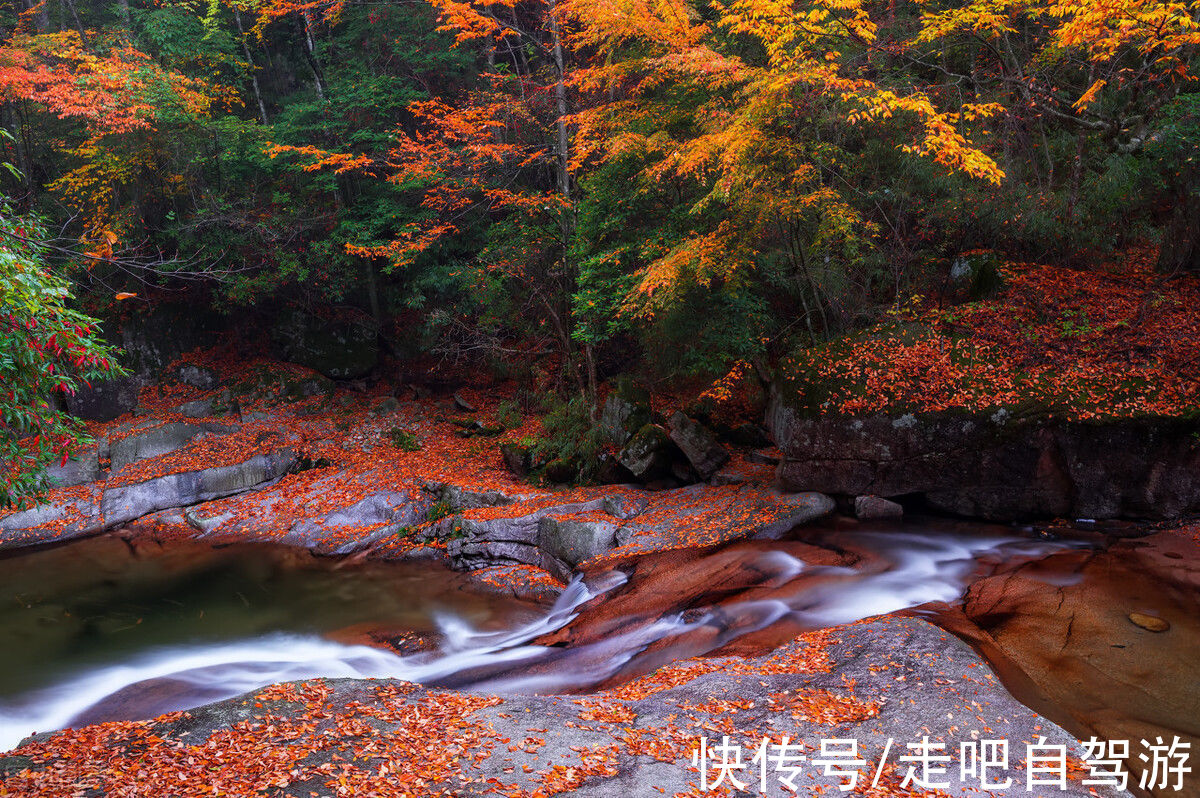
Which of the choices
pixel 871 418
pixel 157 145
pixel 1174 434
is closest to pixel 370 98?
pixel 157 145

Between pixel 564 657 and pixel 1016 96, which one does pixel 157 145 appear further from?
pixel 1016 96

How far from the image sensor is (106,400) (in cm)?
1677

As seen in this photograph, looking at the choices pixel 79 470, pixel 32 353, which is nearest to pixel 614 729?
pixel 32 353

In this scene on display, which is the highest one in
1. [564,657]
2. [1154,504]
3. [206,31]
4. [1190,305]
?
[206,31]

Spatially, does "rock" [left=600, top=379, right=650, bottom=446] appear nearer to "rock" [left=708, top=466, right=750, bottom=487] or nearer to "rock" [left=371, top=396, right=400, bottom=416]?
"rock" [left=708, top=466, right=750, bottom=487]

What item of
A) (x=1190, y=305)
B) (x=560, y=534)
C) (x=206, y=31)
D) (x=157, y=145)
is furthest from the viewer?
(x=206, y=31)

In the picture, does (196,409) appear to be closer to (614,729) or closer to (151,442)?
(151,442)

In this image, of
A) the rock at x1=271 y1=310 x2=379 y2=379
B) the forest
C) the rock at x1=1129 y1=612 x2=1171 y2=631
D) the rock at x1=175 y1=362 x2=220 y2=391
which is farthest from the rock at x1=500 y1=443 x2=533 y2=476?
the rock at x1=1129 y1=612 x2=1171 y2=631

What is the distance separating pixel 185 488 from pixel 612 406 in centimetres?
979

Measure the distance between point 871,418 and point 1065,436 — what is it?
8.73ft

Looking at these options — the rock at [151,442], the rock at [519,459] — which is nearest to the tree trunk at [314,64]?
the rock at [151,442]

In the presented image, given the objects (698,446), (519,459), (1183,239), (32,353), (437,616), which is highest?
(32,353)

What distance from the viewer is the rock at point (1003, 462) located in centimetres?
900

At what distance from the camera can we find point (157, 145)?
1603cm
